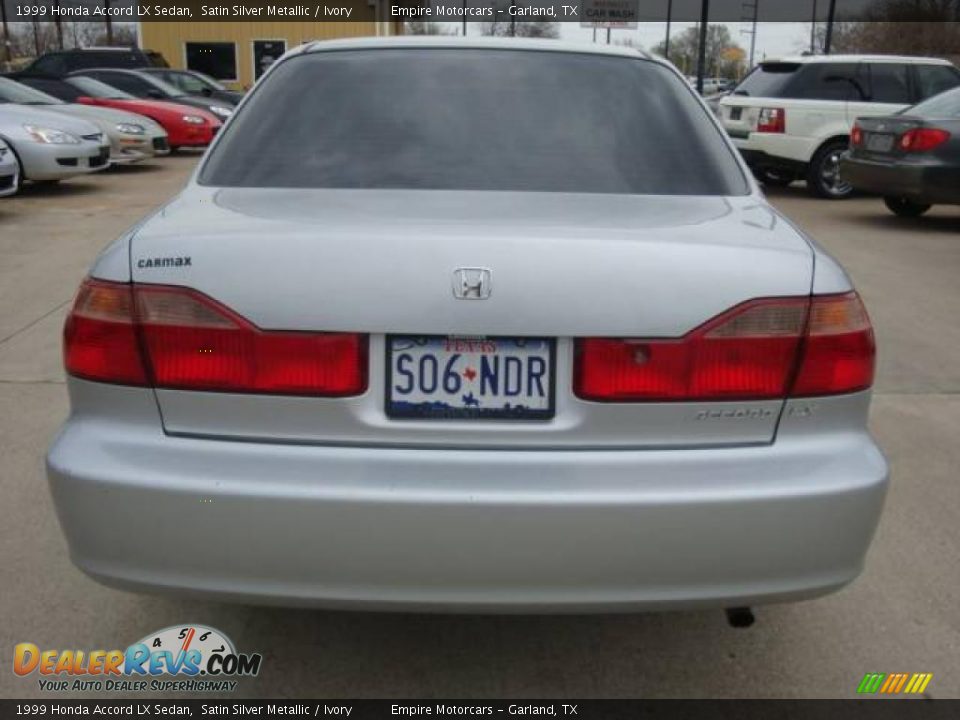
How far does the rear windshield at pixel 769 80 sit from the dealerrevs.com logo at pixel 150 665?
1120cm

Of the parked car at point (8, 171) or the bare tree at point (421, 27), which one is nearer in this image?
the parked car at point (8, 171)

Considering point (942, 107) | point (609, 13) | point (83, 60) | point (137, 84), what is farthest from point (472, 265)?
point (609, 13)

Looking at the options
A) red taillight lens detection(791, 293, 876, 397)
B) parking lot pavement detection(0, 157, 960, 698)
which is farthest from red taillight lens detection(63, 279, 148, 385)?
red taillight lens detection(791, 293, 876, 397)

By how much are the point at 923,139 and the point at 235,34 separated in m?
28.7

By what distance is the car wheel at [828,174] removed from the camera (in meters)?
12.3

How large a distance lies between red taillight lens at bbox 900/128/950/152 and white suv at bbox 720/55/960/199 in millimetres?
2305

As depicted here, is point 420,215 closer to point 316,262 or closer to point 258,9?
point 316,262

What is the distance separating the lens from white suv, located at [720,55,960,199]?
472 inches

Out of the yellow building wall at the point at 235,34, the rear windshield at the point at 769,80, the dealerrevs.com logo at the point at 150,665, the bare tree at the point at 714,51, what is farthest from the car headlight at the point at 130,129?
the bare tree at the point at 714,51

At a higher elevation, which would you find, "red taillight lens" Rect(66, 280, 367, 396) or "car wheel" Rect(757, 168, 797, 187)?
"red taillight lens" Rect(66, 280, 367, 396)

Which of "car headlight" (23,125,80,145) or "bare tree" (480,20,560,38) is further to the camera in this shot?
"bare tree" (480,20,560,38)

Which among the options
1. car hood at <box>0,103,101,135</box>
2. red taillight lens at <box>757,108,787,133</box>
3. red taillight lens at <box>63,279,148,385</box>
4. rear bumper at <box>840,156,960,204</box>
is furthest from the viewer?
red taillight lens at <box>757,108,787,133</box>

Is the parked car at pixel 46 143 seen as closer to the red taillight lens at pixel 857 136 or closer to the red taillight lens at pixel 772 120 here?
the red taillight lens at pixel 772 120

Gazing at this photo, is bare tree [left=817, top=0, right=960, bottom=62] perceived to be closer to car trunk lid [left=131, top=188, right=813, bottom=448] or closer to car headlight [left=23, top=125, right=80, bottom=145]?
car headlight [left=23, top=125, right=80, bottom=145]
